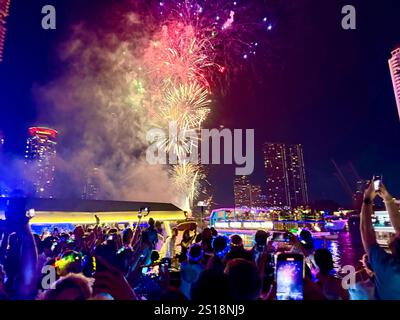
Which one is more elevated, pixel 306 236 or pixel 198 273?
pixel 306 236

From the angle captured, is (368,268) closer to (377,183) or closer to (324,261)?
(324,261)

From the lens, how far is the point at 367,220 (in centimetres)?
349

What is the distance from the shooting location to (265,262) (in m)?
4.41

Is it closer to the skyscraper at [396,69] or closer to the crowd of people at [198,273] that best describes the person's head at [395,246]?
the crowd of people at [198,273]

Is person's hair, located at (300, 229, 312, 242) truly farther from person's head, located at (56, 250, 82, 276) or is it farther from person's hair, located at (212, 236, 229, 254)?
person's head, located at (56, 250, 82, 276)

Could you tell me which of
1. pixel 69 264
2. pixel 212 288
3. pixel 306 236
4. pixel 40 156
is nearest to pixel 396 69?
pixel 306 236

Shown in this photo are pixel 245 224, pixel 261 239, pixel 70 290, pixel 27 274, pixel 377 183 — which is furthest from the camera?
pixel 245 224

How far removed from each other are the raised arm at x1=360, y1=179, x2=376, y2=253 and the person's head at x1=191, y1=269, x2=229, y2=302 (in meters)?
2.04

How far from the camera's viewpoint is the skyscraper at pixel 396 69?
3371 cm

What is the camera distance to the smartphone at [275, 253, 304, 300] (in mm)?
3488

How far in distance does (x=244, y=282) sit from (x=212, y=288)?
46 cm

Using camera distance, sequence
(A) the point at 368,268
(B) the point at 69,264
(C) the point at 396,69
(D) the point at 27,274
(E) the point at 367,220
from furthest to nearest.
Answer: (C) the point at 396,69 → (B) the point at 69,264 → (A) the point at 368,268 → (E) the point at 367,220 → (D) the point at 27,274
